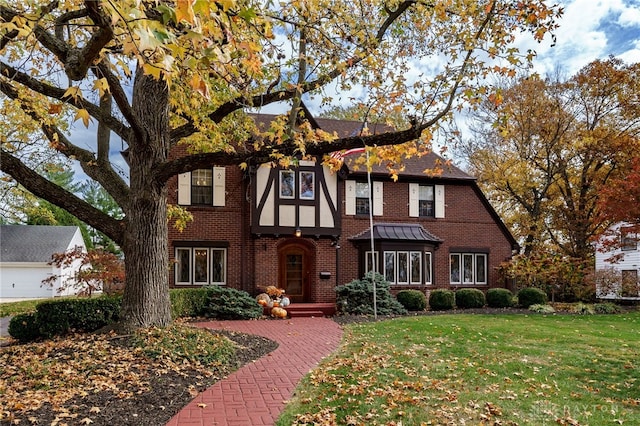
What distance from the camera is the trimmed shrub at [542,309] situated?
17.1 meters

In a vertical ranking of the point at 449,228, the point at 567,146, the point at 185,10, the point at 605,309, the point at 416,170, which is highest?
the point at 567,146

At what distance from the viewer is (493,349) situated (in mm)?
9305

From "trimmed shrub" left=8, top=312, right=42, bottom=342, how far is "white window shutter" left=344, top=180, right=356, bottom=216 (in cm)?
1121

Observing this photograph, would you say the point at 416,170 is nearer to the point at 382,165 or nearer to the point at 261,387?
the point at 382,165

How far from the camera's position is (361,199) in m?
18.9

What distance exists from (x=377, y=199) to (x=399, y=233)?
1.65 m

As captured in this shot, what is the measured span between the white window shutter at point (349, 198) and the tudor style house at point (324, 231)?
39 mm

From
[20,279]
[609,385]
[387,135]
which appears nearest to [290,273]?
[387,135]

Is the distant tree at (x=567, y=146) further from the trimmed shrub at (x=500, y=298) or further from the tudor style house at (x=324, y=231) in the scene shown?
the tudor style house at (x=324, y=231)

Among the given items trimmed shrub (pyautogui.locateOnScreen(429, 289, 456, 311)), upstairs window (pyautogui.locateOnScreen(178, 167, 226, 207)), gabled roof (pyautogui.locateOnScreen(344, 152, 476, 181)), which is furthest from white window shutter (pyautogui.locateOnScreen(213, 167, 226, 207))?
trimmed shrub (pyautogui.locateOnScreen(429, 289, 456, 311))

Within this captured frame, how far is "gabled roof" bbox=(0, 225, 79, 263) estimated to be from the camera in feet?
100

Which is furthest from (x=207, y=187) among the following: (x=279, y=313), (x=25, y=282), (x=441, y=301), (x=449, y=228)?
(x=25, y=282)

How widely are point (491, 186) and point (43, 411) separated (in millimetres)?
25165

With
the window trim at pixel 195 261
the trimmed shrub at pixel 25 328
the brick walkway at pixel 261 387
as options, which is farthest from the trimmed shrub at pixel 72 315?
the window trim at pixel 195 261
